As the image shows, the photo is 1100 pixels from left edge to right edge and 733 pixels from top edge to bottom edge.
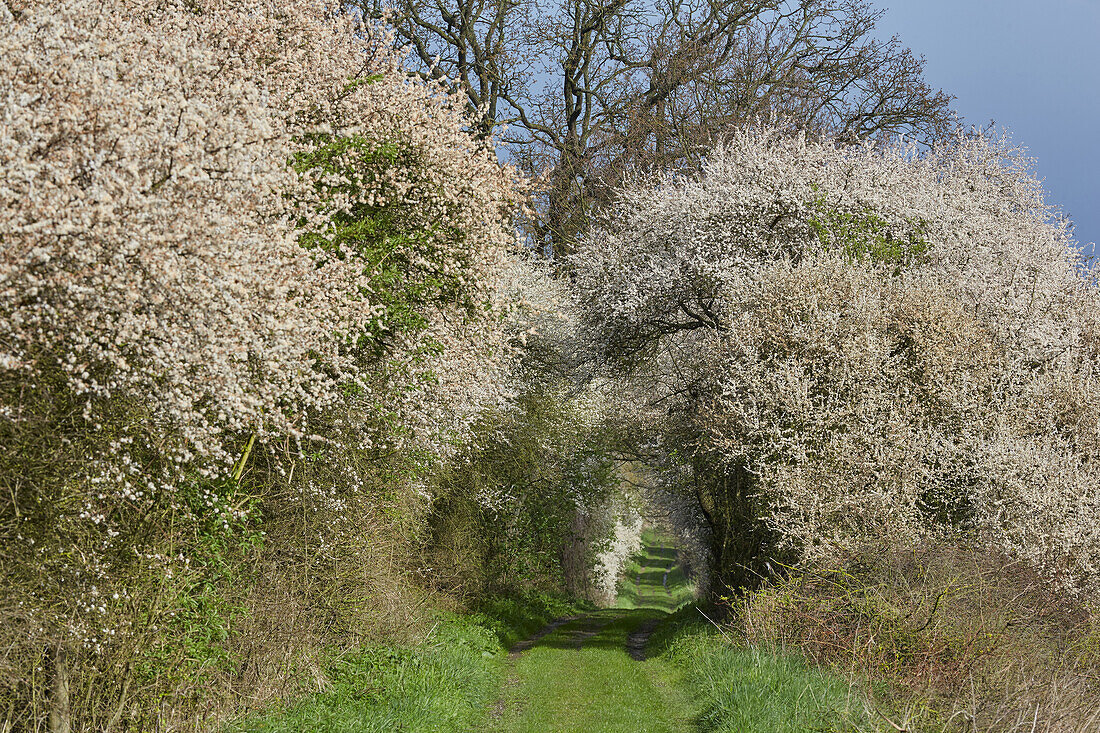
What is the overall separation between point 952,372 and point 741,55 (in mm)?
15815

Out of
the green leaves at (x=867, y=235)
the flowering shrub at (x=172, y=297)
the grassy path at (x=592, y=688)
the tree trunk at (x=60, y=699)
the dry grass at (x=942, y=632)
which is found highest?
the green leaves at (x=867, y=235)

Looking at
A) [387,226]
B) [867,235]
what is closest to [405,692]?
[387,226]

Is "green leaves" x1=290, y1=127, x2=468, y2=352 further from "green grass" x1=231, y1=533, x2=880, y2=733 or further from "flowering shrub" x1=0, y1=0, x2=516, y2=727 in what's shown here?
"green grass" x1=231, y1=533, x2=880, y2=733

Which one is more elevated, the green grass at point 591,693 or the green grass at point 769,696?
the green grass at point 769,696

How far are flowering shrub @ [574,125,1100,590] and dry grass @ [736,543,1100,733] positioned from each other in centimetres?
91

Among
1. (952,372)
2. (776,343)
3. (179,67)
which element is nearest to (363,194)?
(179,67)

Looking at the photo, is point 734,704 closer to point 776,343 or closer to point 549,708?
point 549,708

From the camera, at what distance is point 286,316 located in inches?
259

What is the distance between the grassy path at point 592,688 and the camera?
433 inches

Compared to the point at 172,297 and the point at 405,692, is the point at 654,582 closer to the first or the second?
the point at 405,692

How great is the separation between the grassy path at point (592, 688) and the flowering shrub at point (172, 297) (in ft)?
13.2

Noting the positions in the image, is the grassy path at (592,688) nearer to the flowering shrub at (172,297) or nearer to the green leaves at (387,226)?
the flowering shrub at (172,297)

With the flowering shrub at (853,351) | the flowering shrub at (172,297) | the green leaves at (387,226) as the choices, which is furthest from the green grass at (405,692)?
the flowering shrub at (853,351)

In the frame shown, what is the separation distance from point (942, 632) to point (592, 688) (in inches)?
230
